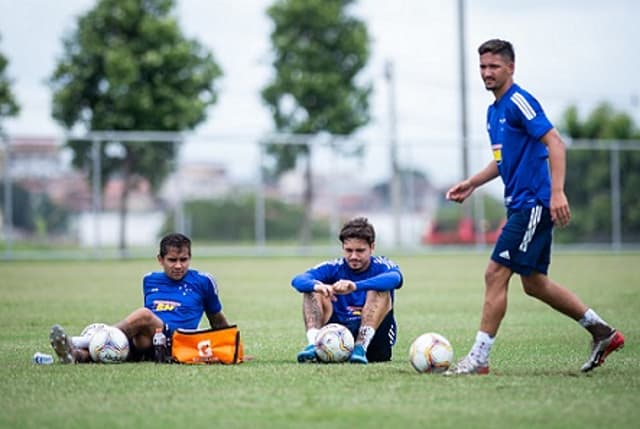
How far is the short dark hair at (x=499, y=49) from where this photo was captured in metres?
7.56

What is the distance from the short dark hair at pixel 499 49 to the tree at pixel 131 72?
2578cm

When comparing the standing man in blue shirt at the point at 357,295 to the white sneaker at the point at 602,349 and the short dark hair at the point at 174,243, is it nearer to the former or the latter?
the short dark hair at the point at 174,243

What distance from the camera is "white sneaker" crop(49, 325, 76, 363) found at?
7.94m

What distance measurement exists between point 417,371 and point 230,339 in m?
1.52

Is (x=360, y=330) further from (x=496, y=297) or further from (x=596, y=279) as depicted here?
(x=596, y=279)

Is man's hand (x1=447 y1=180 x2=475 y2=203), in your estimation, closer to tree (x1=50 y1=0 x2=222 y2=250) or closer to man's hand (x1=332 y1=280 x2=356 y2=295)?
man's hand (x1=332 y1=280 x2=356 y2=295)

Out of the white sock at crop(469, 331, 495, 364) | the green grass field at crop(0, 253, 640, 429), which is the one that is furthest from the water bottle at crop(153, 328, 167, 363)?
the white sock at crop(469, 331, 495, 364)

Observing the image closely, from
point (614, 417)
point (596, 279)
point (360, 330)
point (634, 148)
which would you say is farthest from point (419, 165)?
point (614, 417)

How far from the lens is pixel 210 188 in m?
32.2

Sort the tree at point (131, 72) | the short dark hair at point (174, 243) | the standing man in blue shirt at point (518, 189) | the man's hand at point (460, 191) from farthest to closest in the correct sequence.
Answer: the tree at point (131, 72), the short dark hair at point (174, 243), the man's hand at point (460, 191), the standing man in blue shirt at point (518, 189)

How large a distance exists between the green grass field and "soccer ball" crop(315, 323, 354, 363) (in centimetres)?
24

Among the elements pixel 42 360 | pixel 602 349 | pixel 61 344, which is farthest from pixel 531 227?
pixel 42 360

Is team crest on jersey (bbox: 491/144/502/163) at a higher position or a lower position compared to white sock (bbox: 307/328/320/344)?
higher

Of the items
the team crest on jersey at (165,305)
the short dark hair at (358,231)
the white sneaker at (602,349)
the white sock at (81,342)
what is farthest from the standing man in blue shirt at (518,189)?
the white sock at (81,342)
